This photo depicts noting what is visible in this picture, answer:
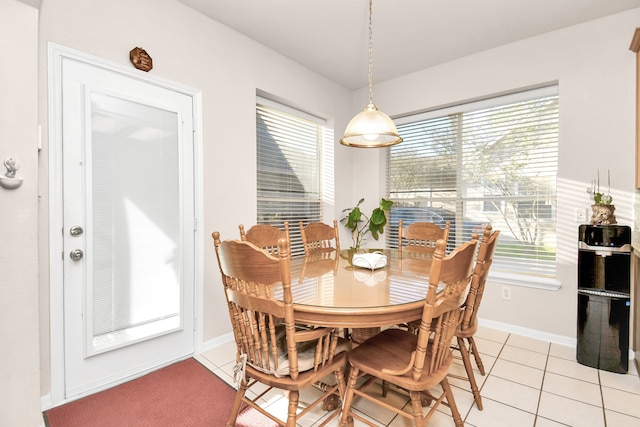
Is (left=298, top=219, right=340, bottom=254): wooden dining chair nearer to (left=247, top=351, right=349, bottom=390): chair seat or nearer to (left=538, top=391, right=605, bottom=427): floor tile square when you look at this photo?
(left=247, top=351, right=349, bottom=390): chair seat

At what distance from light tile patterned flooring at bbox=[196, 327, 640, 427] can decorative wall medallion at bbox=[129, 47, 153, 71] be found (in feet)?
7.43

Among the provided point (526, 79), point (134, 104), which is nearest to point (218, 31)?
point (134, 104)

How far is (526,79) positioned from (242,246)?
320 centimetres

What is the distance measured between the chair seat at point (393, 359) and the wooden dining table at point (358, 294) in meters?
0.12

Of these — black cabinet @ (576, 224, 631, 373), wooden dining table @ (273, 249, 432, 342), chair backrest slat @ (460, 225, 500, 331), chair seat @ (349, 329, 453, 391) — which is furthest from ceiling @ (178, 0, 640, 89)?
chair seat @ (349, 329, 453, 391)

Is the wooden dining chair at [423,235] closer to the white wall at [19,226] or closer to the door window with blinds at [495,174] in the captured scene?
the door window with blinds at [495,174]

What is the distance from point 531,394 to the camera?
2008 millimetres

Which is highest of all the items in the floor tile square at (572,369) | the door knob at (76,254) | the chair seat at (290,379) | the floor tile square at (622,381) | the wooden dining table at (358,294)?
the door knob at (76,254)

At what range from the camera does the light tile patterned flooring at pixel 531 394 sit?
1761 mm

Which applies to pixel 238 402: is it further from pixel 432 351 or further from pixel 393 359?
pixel 432 351

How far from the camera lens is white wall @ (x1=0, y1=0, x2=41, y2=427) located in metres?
1.48

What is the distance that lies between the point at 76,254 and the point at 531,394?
306cm

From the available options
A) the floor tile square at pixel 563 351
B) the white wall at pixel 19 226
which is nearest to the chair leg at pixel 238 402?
the white wall at pixel 19 226

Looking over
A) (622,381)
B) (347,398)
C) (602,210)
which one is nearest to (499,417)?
(347,398)
